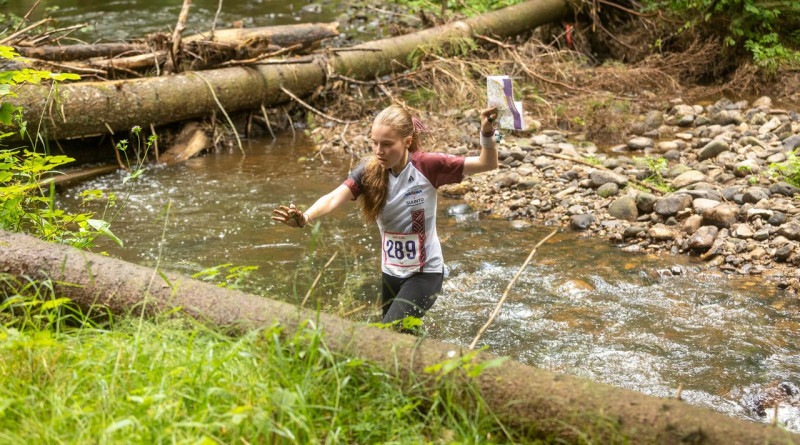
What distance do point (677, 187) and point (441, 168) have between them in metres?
4.25

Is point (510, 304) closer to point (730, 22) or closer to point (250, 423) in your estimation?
point (250, 423)

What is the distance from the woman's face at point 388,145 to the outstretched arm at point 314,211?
0.29 meters

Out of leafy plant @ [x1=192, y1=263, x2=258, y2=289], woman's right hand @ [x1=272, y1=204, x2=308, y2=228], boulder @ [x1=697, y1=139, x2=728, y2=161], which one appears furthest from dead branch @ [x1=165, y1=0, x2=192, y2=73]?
boulder @ [x1=697, y1=139, x2=728, y2=161]

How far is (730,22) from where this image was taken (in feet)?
35.3

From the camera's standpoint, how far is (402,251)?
419cm

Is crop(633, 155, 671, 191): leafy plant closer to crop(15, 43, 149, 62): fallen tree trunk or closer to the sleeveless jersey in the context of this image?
the sleeveless jersey

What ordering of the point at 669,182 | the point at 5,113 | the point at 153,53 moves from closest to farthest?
the point at 5,113 → the point at 669,182 → the point at 153,53

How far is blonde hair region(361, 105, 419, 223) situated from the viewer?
3965mm

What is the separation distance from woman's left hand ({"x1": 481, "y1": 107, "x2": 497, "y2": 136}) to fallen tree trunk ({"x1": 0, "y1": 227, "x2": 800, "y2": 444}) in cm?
143

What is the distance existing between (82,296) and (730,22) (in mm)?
10509

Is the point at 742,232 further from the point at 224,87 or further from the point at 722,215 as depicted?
the point at 224,87

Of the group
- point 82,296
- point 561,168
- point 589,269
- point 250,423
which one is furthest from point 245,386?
point 561,168

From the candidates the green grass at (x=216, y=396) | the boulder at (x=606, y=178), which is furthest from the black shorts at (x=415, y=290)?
the boulder at (x=606, y=178)

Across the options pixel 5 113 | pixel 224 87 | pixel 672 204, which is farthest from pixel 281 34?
pixel 5 113
